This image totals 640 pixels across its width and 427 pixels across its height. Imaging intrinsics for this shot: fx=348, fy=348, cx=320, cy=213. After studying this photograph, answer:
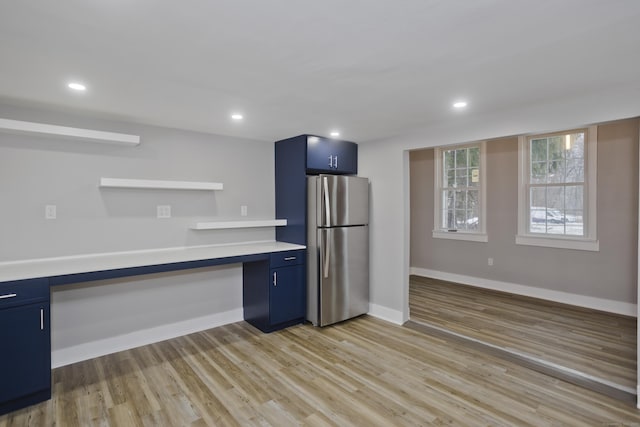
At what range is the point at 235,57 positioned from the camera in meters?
1.90

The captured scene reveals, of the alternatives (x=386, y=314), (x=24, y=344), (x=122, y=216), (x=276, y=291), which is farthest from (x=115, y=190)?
(x=386, y=314)

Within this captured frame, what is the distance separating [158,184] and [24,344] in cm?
158

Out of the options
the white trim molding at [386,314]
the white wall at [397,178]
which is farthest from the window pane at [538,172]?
the white trim molding at [386,314]

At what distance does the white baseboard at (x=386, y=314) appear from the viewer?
3983 mm

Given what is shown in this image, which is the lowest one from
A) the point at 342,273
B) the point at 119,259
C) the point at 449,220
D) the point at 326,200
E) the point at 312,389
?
the point at 312,389

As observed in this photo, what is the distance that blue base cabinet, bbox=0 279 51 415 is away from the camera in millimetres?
2285

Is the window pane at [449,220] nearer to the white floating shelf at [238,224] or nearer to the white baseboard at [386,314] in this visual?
the white baseboard at [386,314]

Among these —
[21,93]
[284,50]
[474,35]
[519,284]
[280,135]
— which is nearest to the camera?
[474,35]

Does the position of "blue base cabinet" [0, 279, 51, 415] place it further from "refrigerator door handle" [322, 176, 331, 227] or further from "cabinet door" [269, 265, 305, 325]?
"refrigerator door handle" [322, 176, 331, 227]

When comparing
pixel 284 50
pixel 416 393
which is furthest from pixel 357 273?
pixel 284 50

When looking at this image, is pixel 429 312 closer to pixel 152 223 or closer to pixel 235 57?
pixel 152 223

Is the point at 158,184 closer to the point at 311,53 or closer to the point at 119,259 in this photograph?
the point at 119,259

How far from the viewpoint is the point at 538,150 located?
4.90 m

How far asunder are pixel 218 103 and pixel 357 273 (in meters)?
2.47
